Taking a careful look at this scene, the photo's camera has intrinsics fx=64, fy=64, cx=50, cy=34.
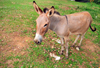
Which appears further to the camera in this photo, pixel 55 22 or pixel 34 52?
pixel 34 52

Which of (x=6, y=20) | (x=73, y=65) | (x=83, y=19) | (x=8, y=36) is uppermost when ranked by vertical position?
(x=83, y=19)

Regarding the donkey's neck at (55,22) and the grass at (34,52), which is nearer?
the donkey's neck at (55,22)

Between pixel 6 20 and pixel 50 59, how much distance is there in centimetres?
554

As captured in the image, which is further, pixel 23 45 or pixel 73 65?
pixel 23 45

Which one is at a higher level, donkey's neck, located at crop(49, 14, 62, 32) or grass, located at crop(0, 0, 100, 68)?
donkey's neck, located at crop(49, 14, 62, 32)

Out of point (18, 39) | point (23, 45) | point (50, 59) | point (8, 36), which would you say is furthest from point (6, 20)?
point (50, 59)

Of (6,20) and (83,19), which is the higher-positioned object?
(83,19)

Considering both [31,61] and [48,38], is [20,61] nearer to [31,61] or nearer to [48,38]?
[31,61]

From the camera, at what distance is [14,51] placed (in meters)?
3.59

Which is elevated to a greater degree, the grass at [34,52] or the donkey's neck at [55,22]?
the donkey's neck at [55,22]

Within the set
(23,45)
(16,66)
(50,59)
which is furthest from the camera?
(23,45)

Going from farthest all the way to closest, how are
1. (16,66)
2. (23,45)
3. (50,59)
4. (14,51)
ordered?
(23,45) → (14,51) → (50,59) → (16,66)

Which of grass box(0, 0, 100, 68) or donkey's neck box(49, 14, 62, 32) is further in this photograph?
grass box(0, 0, 100, 68)

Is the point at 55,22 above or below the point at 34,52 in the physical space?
above
